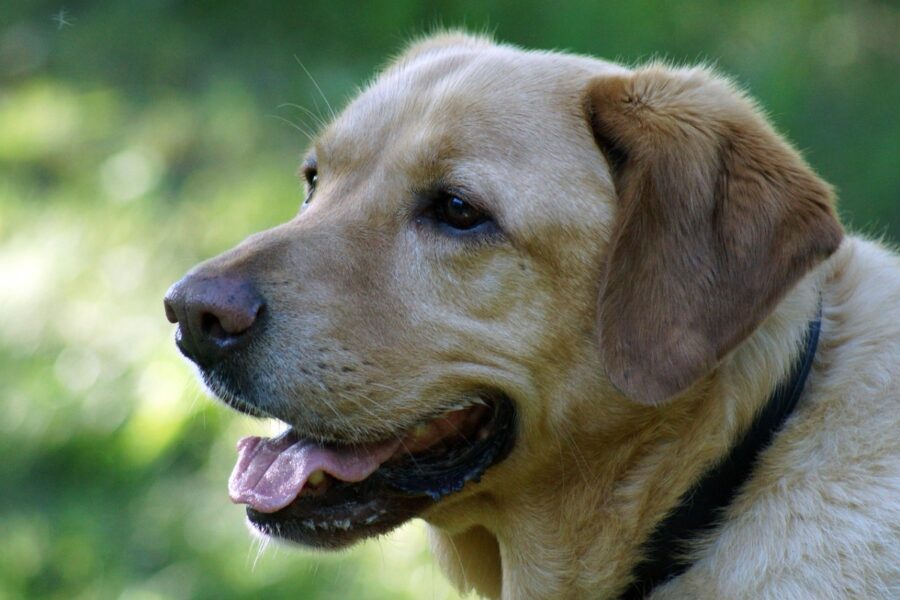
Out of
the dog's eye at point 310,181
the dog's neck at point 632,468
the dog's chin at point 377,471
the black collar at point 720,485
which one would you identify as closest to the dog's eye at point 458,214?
the dog's chin at point 377,471

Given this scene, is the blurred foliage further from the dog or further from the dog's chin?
the dog

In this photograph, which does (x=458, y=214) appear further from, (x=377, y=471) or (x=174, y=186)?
(x=174, y=186)

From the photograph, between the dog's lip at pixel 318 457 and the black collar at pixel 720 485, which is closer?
the black collar at pixel 720 485

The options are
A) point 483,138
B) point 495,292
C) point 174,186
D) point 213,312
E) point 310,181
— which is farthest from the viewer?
point 174,186

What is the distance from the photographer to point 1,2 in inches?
348

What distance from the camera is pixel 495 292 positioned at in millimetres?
3619

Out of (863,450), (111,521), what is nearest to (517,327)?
(863,450)

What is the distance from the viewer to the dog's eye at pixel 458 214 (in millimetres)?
3688

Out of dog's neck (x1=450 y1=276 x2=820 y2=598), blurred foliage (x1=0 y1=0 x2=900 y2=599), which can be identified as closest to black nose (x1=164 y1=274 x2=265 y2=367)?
dog's neck (x1=450 y1=276 x2=820 y2=598)

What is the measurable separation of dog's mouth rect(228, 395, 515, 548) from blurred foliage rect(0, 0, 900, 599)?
1.28m

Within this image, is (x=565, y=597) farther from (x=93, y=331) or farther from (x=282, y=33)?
(x=282, y=33)

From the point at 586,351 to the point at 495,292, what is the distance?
12.1 inches

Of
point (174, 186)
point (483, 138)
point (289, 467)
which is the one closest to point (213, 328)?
point (289, 467)

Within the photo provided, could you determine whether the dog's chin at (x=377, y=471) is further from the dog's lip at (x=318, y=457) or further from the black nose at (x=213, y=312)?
the black nose at (x=213, y=312)
